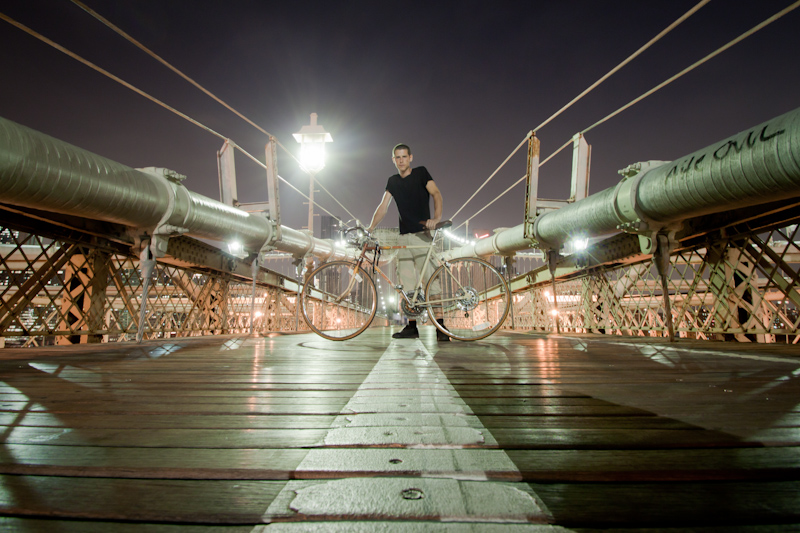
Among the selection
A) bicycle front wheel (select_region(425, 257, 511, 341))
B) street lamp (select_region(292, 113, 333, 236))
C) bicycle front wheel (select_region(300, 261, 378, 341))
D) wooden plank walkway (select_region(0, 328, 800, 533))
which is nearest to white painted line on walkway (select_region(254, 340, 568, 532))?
wooden plank walkway (select_region(0, 328, 800, 533))

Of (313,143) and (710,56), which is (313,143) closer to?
(313,143)

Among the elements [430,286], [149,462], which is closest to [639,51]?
[430,286]

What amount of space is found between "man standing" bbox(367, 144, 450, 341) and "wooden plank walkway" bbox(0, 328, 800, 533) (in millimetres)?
2094

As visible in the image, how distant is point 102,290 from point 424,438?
20.5 ft

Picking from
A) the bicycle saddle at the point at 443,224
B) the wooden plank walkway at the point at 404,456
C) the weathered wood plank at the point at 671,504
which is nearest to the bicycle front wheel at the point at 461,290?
the bicycle saddle at the point at 443,224

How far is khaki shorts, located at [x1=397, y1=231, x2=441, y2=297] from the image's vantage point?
11.5ft

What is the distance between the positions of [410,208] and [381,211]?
0.31 meters

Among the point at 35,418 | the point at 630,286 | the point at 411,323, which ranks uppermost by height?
the point at 630,286

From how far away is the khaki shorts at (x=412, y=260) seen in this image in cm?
349

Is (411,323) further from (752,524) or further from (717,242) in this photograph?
(717,242)

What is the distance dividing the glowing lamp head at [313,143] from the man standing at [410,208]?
47.9 ft

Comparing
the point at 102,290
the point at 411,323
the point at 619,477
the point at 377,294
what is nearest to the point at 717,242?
the point at 411,323

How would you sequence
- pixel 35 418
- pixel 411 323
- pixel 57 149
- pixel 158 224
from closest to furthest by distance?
1. pixel 35 418
2. pixel 57 149
3. pixel 411 323
4. pixel 158 224

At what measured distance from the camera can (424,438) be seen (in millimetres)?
804
